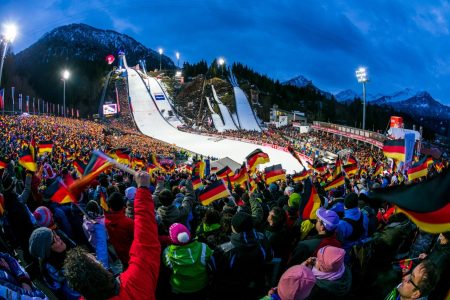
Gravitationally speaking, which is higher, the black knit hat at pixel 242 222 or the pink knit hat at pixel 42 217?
the black knit hat at pixel 242 222

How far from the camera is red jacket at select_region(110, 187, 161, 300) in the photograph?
2266 mm

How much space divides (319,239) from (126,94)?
68.9 meters

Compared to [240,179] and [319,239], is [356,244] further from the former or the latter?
[240,179]

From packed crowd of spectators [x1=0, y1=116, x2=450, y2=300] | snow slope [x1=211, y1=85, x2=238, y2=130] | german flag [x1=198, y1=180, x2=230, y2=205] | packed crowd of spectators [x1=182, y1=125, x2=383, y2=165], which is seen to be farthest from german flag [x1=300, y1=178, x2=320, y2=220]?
snow slope [x1=211, y1=85, x2=238, y2=130]

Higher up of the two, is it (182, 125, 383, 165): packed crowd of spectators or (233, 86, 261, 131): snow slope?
(233, 86, 261, 131): snow slope

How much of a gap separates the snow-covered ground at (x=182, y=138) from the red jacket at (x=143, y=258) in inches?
1086

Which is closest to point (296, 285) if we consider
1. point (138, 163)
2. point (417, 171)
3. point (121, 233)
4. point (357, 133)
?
point (121, 233)

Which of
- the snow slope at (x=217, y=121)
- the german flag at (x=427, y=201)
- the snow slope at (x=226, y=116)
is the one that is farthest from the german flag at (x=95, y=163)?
the snow slope at (x=226, y=116)

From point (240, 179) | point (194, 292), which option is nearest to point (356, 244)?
point (194, 292)

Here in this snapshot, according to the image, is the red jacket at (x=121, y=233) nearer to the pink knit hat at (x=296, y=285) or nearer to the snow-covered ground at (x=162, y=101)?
the pink knit hat at (x=296, y=285)

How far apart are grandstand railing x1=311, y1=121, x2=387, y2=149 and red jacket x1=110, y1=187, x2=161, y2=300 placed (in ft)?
117

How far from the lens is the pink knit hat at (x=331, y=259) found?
106 inches

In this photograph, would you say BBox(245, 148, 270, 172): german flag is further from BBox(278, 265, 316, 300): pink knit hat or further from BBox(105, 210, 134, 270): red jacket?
BBox(278, 265, 316, 300): pink knit hat

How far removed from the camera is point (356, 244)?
416 centimetres
